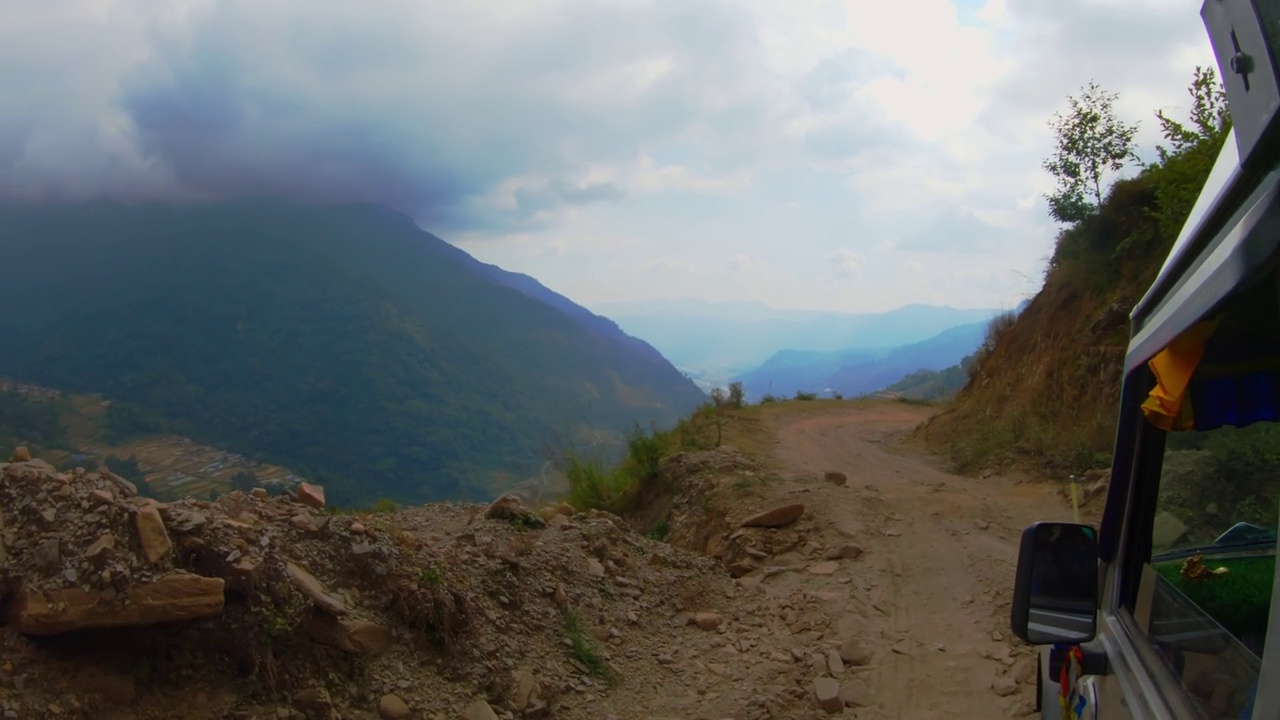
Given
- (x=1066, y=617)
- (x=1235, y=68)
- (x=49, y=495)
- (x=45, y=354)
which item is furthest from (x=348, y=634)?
(x=45, y=354)

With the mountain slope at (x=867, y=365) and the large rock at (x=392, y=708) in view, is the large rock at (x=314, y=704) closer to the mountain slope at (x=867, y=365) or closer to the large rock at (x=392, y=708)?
the large rock at (x=392, y=708)

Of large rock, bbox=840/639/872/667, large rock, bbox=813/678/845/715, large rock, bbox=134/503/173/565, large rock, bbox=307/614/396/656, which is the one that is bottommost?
large rock, bbox=813/678/845/715

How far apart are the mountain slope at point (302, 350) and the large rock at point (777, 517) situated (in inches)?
545

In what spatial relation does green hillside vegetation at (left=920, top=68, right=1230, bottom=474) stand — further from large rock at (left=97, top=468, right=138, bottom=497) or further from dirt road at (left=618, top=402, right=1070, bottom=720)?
large rock at (left=97, top=468, right=138, bottom=497)

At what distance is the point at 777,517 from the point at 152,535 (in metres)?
6.28

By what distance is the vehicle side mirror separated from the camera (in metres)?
2.15

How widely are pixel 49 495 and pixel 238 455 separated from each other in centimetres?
2975

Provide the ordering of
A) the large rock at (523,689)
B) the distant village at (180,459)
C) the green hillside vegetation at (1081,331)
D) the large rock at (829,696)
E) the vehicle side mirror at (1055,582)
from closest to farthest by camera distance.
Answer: the vehicle side mirror at (1055,582) → the large rock at (523,689) → the large rock at (829,696) → the green hillside vegetation at (1081,331) → the distant village at (180,459)

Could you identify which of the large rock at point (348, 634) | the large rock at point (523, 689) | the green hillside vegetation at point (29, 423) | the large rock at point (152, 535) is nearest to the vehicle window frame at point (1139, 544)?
the large rock at point (523, 689)

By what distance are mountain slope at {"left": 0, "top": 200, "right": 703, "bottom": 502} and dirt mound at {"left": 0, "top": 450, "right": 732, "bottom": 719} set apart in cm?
1745

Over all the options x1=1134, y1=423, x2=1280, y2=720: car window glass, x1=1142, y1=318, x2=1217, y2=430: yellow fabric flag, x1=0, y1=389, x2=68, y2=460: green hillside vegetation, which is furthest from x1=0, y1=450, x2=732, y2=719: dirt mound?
x1=0, y1=389, x2=68, y2=460: green hillside vegetation

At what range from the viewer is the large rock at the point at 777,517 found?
8734mm

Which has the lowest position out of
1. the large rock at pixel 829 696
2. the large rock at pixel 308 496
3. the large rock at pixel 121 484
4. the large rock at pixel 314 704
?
the large rock at pixel 829 696

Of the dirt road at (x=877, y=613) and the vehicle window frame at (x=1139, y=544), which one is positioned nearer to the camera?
the vehicle window frame at (x=1139, y=544)
